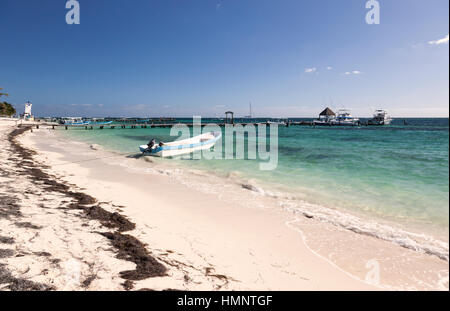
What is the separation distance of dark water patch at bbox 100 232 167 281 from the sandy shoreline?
3.6 inches

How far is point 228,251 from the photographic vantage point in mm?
4332

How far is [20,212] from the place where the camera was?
16.2 feet

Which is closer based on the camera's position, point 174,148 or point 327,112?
point 174,148

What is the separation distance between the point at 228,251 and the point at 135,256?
168cm

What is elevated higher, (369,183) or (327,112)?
(327,112)

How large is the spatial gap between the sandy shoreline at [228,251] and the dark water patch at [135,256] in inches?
3.6

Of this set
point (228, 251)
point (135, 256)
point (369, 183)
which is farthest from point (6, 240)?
point (369, 183)

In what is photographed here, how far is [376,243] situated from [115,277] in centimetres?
510

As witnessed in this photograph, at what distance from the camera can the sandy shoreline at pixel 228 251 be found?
332cm

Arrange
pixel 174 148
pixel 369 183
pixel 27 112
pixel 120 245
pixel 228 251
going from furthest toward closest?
1. pixel 27 112
2. pixel 174 148
3. pixel 369 183
4. pixel 228 251
5. pixel 120 245

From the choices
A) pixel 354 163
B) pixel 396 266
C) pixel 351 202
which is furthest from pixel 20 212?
pixel 354 163

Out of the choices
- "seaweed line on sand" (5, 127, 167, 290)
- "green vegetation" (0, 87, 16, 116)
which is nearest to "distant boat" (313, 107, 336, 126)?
"seaweed line on sand" (5, 127, 167, 290)

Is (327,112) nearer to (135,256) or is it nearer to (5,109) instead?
(135,256)

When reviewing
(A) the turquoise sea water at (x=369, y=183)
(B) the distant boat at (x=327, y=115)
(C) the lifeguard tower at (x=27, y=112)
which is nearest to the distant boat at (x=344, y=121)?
(B) the distant boat at (x=327, y=115)
